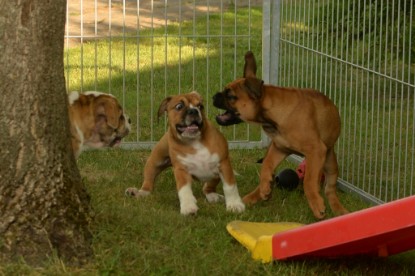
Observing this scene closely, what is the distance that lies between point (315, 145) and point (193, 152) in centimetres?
82

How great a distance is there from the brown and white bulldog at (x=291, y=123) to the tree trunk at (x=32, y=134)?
1996mm

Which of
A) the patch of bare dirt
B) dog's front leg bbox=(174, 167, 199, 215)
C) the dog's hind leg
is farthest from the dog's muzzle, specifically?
the patch of bare dirt

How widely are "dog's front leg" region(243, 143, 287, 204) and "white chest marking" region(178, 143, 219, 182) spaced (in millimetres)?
330

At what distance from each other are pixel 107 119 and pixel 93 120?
3.6 inches

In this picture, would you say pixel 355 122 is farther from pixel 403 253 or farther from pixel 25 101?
pixel 25 101

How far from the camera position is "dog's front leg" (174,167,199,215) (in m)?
6.79

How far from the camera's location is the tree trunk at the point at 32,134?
17.1 feet

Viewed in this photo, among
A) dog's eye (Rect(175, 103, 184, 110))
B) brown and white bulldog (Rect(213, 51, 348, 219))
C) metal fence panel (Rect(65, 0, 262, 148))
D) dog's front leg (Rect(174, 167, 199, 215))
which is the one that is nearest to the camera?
dog's front leg (Rect(174, 167, 199, 215))

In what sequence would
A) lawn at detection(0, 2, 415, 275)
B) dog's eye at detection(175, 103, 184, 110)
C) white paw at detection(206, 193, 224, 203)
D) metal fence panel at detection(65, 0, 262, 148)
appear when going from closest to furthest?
lawn at detection(0, 2, 415, 275)
dog's eye at detection(175, 103, 184, 110)
white paw at detection(206, 193, 224, 203)
metal fence panel at detection(65, 0, 262, 148)

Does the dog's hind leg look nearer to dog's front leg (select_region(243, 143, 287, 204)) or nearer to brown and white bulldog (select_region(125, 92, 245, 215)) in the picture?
dog's front leg (select_region(243, 143, 287, 204))

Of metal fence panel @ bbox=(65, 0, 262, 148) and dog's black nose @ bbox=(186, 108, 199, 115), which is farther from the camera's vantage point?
metal fence panel @ bbox=(65, 0, 262, 148)

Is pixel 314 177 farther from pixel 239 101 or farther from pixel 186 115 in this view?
pixel 186 115

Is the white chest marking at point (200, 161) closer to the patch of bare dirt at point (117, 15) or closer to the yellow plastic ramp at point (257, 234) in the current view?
the yellow plastic ramp at point (257, 234)

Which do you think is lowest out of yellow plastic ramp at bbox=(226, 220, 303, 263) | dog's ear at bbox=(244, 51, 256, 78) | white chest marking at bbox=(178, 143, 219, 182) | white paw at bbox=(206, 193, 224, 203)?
white paw at bbox=(206, 193, 224, 203)
